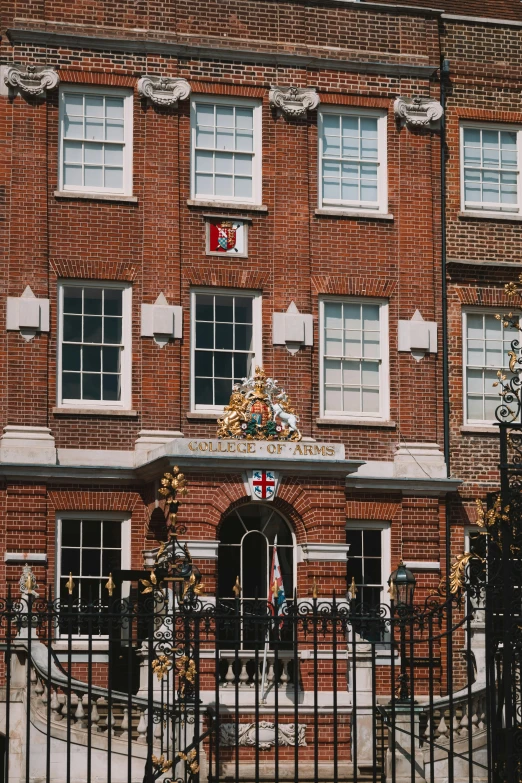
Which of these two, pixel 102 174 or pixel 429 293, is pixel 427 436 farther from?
pixel 102 174

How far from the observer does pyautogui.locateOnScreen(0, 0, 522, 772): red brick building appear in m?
26.7

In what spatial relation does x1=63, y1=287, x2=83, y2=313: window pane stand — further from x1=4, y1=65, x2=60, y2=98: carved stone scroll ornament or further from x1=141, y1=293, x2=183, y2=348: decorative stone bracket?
x1=4, y1=65, x2=60, y2=98: carved stone scroll ornament

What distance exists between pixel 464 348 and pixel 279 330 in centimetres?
355

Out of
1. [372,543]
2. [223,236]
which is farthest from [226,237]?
[372,543]

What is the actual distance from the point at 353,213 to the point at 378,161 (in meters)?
1.14

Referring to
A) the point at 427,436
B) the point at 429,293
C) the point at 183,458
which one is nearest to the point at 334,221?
the point at 429,293

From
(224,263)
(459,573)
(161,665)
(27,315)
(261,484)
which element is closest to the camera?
(459,573)

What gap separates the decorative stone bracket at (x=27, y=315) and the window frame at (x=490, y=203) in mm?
7952

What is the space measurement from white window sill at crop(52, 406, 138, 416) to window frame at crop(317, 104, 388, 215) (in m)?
5.12

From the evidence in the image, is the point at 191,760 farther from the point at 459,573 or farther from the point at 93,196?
the point at 93,196

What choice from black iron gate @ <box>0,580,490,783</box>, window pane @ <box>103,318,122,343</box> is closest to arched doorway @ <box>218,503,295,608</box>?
black iron gate @ <box>0,580,490,783</box>

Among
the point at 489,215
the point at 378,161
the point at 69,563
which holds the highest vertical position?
the point at 378,161

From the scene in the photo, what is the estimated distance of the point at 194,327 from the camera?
2786 centimetres

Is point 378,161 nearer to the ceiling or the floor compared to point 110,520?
nearer to the ceiling
